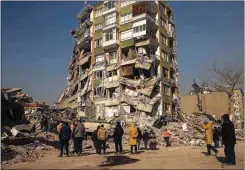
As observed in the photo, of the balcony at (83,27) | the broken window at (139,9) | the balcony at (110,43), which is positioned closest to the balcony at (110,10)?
the broken window at (139,9)

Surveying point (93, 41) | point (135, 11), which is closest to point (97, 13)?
point (93, 41)

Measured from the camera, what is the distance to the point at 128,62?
136 ft

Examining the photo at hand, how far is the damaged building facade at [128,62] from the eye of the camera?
4072 cm

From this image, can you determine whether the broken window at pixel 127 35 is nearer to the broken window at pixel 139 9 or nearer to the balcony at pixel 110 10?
the broken window at pixel 139 9

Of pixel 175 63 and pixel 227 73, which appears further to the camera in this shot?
pixel 175 63

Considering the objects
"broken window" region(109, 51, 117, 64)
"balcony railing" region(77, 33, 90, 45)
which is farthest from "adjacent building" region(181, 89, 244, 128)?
"balcony railing" region(77, 33, 90, 45)

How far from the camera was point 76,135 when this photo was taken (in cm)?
1488

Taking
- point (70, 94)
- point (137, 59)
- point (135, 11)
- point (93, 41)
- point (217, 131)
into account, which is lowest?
point (217, 131)

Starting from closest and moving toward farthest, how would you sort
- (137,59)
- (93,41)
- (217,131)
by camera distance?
(217,131) < (137,59) < (93,41)

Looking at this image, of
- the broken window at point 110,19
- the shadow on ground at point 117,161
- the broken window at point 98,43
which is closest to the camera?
the shadow on ground at point 117,161

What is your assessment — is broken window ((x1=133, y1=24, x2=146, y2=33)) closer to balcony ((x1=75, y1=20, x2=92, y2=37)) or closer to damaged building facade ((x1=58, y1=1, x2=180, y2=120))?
damaged building facade ((x1=58, y1=1, x2=180, y2=120))

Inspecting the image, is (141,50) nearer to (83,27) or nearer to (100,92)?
(100,92)

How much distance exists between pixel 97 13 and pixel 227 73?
77.8 ft

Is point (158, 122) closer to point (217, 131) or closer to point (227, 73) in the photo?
point (227, 73)
